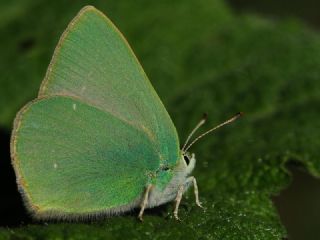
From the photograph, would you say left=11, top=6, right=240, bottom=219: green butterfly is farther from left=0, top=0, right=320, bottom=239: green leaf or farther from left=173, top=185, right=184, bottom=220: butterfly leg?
left=0, top=0, right=320, bottom=239: green leaf

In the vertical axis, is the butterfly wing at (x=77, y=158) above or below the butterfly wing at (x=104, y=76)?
below

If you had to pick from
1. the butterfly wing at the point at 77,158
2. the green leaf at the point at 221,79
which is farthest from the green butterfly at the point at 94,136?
the green leaf at the point at 221,79

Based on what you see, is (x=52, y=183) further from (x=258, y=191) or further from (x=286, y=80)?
(x=286, y=80)

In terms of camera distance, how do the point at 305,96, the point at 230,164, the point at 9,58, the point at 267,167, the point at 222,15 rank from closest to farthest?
the point at 267,167
the point at 230,164
the point at 305,96
the point at 9,58
the point at 222,15

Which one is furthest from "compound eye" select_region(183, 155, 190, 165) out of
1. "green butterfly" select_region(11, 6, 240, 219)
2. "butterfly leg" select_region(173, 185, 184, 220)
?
"butterfly leg" select_region(173, 185, 184, 220)

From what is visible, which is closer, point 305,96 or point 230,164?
point 230,164

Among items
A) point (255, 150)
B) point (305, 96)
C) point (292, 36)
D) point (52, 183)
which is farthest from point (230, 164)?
point (292, 36)

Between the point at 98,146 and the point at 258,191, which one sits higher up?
the point at 98,146

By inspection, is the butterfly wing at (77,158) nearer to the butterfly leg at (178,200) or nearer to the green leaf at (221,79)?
the butterfly leg at (178,200)
